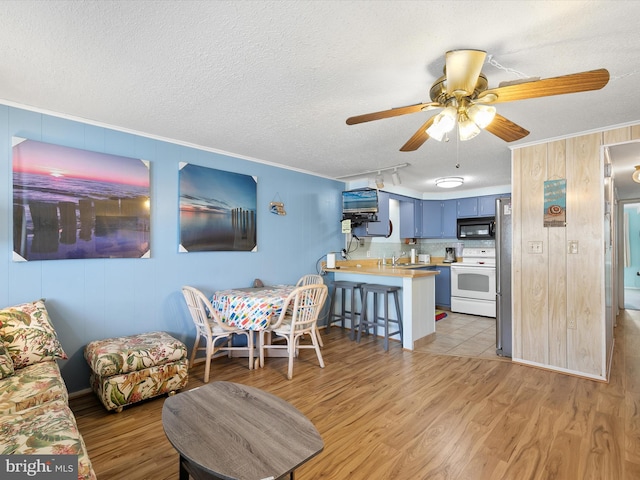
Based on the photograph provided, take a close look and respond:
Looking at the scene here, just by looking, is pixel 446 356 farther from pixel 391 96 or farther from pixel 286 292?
pixel 391 96

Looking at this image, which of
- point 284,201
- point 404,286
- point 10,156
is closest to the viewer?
point 10,156

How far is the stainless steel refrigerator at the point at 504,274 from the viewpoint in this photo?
3.43 meters

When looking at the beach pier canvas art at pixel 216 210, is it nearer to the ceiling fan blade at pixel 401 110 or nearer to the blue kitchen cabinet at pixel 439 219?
the ceiling fan blade at pixel 401 110

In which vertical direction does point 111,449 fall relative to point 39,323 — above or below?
below

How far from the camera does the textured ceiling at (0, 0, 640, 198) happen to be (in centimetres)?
142

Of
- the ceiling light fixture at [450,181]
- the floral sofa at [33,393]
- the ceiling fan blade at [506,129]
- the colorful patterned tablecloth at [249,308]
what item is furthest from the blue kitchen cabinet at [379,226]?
the floral sofa at [33,393]

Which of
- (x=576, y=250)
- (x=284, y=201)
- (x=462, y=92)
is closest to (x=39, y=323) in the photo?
(x=284, y=201)

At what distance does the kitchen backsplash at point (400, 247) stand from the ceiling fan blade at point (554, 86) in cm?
368

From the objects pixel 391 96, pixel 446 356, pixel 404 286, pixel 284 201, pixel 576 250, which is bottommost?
pixel 446 356

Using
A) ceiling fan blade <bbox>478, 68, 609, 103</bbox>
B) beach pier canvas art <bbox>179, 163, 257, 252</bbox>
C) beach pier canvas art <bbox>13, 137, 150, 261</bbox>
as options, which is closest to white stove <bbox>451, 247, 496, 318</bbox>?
beach pier canvas art <bbox>179, 163, 257, 252</bbox>

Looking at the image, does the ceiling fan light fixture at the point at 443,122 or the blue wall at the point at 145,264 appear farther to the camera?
the blue wall at the point at 145,264

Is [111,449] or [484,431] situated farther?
[484,431]

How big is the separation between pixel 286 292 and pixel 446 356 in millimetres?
1903

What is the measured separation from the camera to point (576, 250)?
2.92 metres
